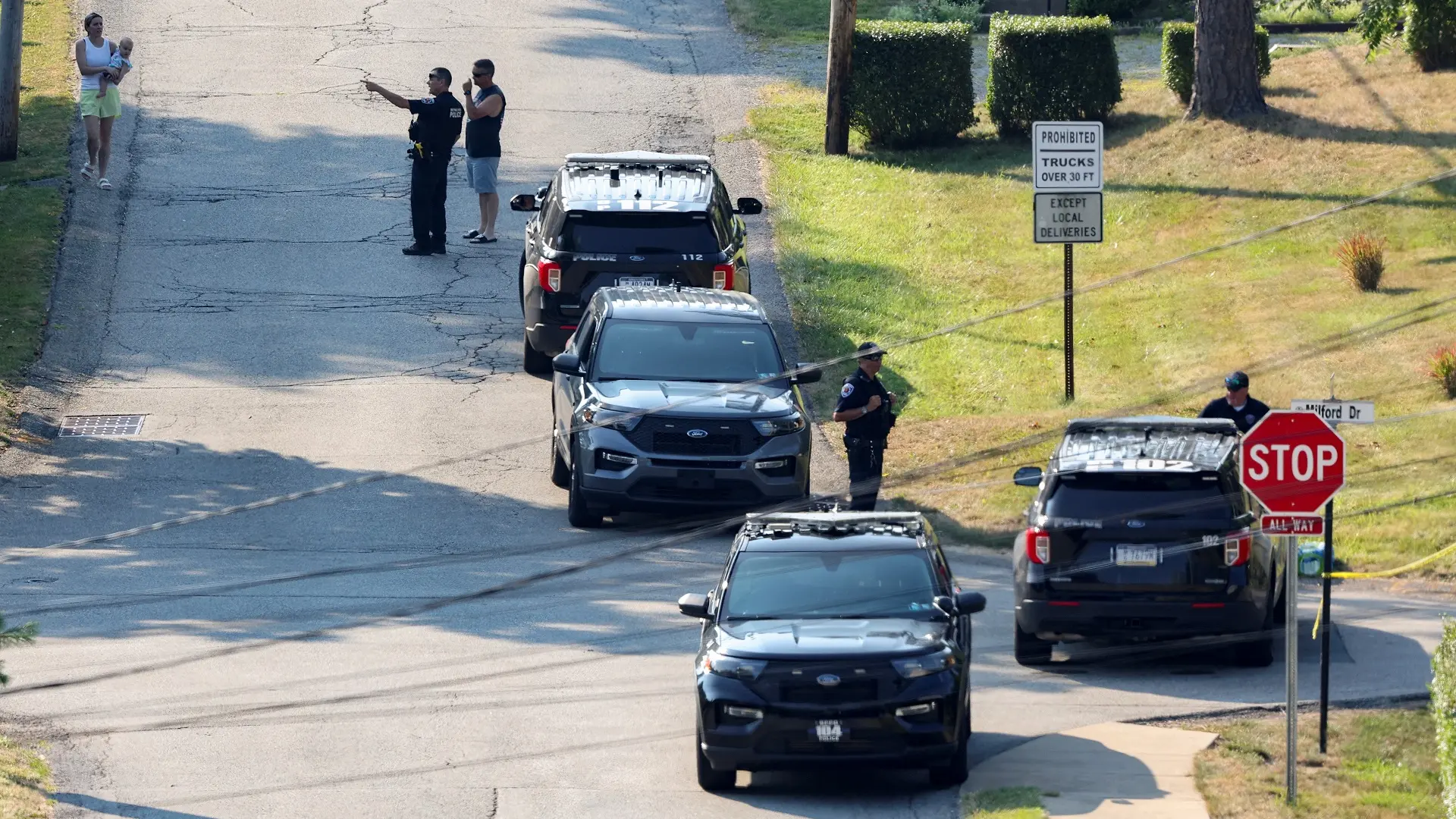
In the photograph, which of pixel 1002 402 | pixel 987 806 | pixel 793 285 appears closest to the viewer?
pixel 987 806

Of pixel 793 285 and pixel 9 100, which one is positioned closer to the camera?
pixel 793 285

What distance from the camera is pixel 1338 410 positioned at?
39.6 ft

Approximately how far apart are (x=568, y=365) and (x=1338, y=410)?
720cm

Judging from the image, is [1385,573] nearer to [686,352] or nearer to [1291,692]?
[1291,692]

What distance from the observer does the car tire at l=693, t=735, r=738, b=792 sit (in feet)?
35.7

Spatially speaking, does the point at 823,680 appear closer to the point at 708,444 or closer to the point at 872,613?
the point at 872,613

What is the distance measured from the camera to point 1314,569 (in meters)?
13.5

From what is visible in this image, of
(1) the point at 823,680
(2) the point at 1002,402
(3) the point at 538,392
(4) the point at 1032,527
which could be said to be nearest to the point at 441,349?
(3) the point at 538,392

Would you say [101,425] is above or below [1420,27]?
below

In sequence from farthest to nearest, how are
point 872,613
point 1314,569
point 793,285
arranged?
point 793,285, point 1314,569, point 872,613

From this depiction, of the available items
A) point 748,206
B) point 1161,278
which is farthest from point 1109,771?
point 1161,278

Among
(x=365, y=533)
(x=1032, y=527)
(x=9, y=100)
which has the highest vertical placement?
(x=9, y=100)

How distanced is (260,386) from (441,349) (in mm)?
2139

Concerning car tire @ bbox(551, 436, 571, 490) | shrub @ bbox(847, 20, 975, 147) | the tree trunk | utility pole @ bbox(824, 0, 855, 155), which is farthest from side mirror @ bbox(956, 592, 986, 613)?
shrub @ bbox(847, 20, 975, 147)
